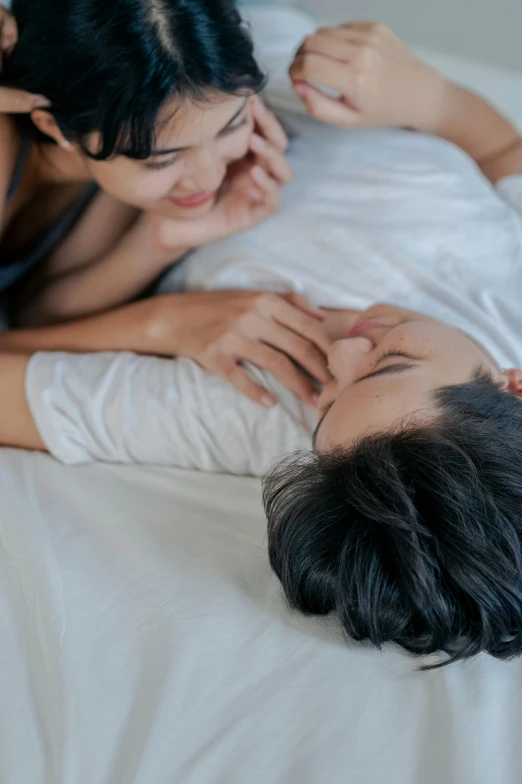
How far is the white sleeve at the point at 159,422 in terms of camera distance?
1.02m

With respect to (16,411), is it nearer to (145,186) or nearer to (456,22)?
(145,186)

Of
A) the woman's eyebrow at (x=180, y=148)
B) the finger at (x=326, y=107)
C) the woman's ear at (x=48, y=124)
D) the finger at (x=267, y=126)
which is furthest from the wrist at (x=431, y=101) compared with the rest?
the woman's ear at (x=48, y=124)

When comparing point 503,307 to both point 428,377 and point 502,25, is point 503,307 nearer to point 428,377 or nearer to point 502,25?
point 428,377

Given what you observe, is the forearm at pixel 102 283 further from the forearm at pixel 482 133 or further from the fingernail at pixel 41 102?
the forearm at pixel 482 133

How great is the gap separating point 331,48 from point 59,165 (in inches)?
17.9

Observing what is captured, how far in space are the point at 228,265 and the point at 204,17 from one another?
0.36m

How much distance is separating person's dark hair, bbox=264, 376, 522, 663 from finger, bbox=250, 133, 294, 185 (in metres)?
0.50

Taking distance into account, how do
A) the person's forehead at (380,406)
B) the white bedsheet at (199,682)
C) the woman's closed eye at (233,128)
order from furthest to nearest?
the woman's closed eye at (233,128), the person's forehead at (380,406), the white bedsheet at (199,682)

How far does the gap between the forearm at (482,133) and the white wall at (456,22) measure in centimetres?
52

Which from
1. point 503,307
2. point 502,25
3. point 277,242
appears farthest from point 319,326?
point 502,25

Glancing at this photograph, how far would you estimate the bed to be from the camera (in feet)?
2.14

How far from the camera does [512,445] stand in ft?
2.54

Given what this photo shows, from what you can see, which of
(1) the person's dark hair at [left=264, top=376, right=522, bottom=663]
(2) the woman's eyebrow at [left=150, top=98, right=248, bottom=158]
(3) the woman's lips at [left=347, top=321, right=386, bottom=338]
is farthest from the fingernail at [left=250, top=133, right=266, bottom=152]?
(1) the person's dark hair at [left=264, top=376, right=522, bottom=663]

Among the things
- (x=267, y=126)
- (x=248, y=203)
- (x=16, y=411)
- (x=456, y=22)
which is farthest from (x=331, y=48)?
(x=456, y=22)
